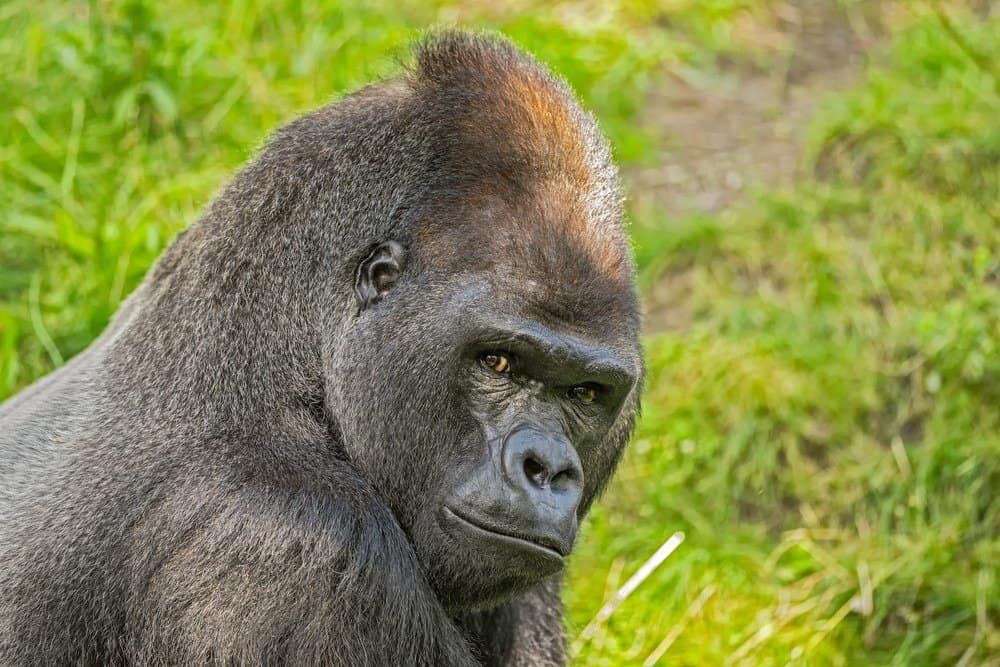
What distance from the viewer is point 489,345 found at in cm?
361

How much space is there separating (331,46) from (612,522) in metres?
2.96

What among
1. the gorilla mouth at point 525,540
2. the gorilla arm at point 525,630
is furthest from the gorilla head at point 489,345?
the gorilla arm at point 525,630

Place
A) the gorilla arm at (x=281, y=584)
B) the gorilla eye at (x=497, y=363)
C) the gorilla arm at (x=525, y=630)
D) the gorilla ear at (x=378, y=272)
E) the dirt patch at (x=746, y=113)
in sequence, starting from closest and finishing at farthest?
1. the gorilla arm at (x=281, y=584)
2. the gorilla eye at (x=497, y=363)
3. the gorilla ear at (x=378, y=272)
4. the gorilla arm at (x=525, y=630)
5. the dirt patch at (x=746, y=113)

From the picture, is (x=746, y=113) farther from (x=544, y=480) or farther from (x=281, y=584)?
(x=281, y=584)

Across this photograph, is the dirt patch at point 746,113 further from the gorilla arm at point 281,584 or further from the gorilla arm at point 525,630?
the gorilla arm at point 281,584

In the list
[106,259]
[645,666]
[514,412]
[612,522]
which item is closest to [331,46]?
[106,259]

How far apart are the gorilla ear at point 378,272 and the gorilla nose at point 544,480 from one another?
507mm

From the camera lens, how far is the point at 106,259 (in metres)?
6.01

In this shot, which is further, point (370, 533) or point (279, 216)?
point (279, 216)

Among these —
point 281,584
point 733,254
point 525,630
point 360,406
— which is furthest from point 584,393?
point 733,254

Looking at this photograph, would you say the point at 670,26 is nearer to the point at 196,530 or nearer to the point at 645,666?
the point at 645,666

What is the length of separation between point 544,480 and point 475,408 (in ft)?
0.80

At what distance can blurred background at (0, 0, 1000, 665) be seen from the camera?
554 centimetres

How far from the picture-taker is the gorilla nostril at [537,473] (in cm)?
354
